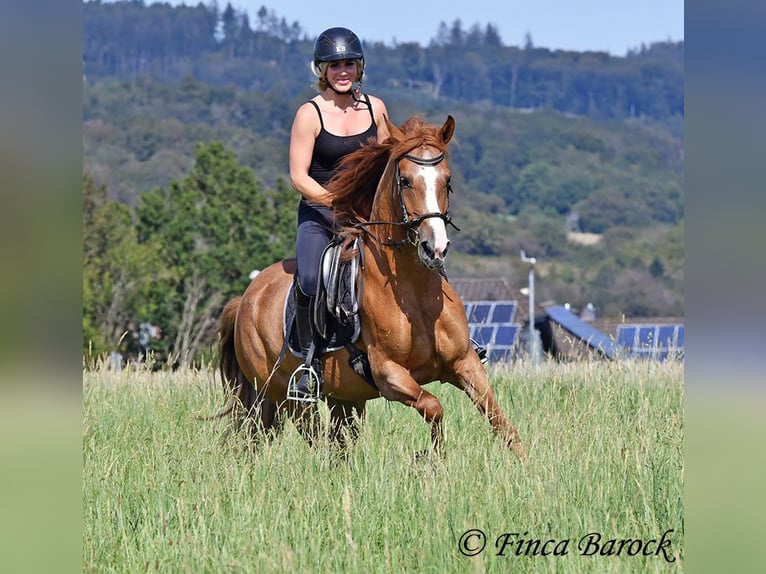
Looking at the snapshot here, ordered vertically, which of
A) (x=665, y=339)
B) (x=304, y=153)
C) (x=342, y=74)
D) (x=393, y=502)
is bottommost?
(x=665, y=339)

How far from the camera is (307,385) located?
7082 millimetres

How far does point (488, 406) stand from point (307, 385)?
1.30 m

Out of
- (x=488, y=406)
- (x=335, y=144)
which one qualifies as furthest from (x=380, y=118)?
(x=488, y=406)

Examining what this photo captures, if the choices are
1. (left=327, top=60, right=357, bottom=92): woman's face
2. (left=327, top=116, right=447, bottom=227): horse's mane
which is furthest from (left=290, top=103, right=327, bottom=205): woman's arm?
(left=327, top=60, right=357, bottom=92): woman's face

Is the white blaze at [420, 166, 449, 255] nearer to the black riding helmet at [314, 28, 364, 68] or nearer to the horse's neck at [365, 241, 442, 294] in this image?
the horse's neck at [365, 241, 442, 294]

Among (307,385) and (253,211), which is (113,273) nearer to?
(253,211)

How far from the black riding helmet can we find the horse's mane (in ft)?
1.95

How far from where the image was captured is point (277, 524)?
493 cm

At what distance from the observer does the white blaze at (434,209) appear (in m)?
5.90

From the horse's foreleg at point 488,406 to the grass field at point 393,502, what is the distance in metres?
0.12

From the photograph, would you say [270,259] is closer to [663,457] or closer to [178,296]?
[178,296]

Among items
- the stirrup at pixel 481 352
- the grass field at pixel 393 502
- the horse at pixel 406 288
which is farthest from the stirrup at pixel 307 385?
the stirrup at pixel 481 352

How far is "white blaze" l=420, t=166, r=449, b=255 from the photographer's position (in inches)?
232
